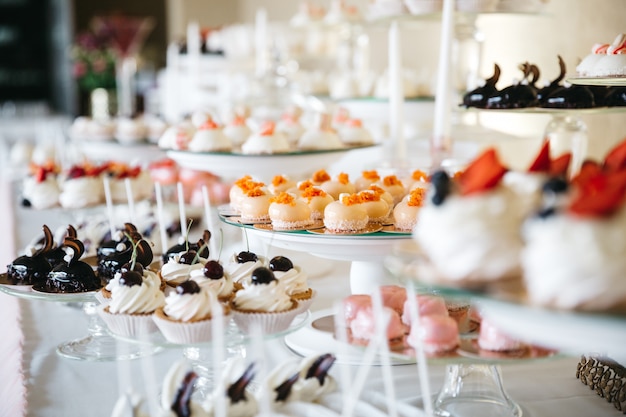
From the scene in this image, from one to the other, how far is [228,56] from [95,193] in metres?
2.75

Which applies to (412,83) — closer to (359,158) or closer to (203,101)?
(359,158)

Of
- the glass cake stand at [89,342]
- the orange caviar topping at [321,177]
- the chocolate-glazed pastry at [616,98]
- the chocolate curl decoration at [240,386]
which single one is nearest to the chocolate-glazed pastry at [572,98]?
the chocolate-glazed pastry at [616,98]

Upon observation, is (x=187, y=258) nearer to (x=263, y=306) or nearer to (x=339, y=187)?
(x=263, y=306)

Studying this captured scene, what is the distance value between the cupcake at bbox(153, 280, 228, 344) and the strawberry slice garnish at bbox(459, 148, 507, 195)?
1.77 ft

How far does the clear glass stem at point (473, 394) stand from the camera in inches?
65.1

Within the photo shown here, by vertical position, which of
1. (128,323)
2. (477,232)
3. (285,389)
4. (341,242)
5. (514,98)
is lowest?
(285,389)

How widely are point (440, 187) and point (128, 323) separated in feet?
2.30

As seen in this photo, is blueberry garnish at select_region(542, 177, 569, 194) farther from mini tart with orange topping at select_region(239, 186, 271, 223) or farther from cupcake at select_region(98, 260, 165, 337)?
mini tart with orange topping at select_region(239, 186, 271, 223)

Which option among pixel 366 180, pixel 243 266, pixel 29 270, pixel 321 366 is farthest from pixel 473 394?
pixel 29 270

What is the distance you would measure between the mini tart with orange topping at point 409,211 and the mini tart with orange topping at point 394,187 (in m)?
0.23

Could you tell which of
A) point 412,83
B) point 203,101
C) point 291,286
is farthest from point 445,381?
point 203,101

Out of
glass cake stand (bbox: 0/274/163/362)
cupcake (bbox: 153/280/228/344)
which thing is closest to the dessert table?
glass cake stand (bbox: 0/274/163/362)

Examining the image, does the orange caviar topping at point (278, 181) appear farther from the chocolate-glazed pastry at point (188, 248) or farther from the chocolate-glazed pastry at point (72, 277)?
the chocolate-glazed pastry at point (72, 277)

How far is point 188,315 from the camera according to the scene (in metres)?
1.51
